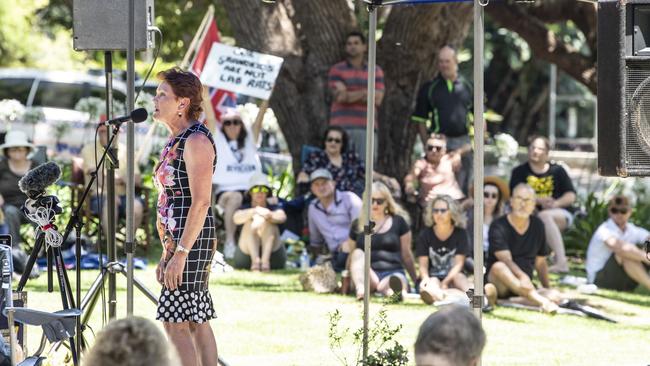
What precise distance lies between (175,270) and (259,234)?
6.18 m

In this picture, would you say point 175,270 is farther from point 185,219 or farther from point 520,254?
point 520,254

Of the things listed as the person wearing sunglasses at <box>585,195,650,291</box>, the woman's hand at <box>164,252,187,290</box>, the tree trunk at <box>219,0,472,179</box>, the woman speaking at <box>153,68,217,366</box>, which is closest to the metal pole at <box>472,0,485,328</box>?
the woman speaking at <box>153,68,217,366</box>

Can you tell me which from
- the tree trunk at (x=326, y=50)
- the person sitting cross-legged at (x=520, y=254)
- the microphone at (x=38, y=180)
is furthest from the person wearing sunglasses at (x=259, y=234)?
the microphone at (x=38, y=180)

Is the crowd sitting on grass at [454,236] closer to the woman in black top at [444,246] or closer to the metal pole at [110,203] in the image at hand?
the woman in black top at [444,246]

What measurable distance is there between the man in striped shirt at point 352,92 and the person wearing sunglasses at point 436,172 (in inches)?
32.0

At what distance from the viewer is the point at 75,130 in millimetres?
19719

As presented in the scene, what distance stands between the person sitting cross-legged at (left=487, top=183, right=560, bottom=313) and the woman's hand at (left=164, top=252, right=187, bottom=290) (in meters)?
4.87

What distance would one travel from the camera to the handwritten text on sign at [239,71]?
12.0m

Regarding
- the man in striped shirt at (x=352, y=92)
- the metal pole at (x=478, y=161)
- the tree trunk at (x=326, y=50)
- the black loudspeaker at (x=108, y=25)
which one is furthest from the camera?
the tree trunk at (x=326, y=50)

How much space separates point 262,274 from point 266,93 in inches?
70.1

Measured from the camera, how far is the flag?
12.6 meters

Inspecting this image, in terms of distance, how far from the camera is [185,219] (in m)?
5.83

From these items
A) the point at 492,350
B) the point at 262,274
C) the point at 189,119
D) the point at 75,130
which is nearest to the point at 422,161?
the point at 262,274

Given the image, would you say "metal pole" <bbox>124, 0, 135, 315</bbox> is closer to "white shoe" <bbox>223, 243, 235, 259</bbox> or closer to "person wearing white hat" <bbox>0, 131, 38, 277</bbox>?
"person wearing white hat" <bbox>0, 131, 38, 277</bbox>
